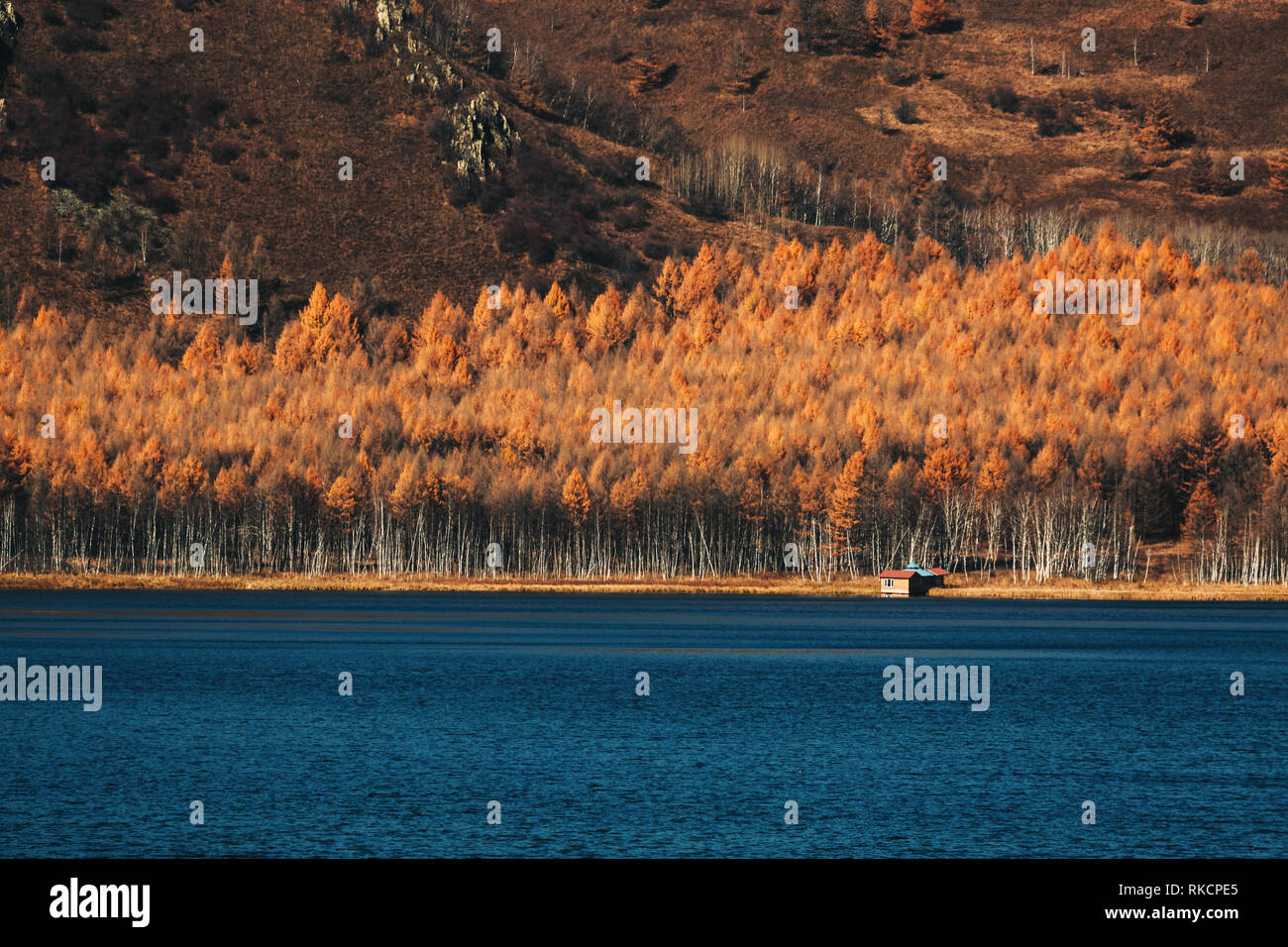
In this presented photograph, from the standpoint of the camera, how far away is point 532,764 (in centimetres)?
5488

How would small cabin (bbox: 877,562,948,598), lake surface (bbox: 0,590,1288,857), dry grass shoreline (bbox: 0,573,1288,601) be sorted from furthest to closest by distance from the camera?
dry grass shoreline (bbox: 0,573,1288,601) → small cabin (bbox: 877,562,948,598) → lake surface (bbox: 0,590,1288,857)

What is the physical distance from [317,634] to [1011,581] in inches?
3502

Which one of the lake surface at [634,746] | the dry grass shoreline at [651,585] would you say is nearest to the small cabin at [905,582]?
the dry grass shoreline at [651,585]

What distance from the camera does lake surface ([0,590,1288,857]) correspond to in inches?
1722

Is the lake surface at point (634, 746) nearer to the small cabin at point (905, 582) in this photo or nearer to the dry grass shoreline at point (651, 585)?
the small cabin at point (905, 582)

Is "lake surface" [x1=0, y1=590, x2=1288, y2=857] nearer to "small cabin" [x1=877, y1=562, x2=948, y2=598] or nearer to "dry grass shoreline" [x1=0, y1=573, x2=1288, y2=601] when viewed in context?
"small cabin" [x1=877, y1=562, x2=948, y2=598]

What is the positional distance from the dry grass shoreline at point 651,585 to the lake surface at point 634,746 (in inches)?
1794

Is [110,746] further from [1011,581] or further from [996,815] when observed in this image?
[1011,581]

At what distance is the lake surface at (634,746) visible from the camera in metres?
43.8

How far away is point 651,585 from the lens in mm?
161500

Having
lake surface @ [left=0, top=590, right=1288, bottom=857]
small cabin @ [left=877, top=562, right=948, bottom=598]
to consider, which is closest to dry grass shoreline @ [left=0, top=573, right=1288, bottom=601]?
small cabin @ [left=877, top=562, right=948, bottom=598]

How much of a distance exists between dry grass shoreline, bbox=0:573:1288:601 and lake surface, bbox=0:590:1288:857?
1794 inches
